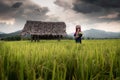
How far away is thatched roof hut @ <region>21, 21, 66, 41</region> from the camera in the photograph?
38.8m

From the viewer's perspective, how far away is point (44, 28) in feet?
132

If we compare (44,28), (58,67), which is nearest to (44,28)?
(44,28)

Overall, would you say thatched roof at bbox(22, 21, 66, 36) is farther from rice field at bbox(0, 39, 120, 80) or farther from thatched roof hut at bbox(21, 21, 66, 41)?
rice field at bbox(0, 39, 120, 80)

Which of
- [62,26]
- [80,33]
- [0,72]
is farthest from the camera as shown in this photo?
[62,26]

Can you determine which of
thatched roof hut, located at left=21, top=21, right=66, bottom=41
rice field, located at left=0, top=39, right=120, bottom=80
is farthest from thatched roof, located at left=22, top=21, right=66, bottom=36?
rice field, located at left=0, top=39, right=120, bottom=80

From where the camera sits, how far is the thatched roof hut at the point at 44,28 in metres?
38.8

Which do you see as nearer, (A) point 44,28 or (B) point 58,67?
(B) point 58,67

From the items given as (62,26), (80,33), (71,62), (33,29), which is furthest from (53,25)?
(71,62)

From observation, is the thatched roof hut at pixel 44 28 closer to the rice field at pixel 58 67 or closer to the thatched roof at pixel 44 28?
the thatched roof at pixel 44 28

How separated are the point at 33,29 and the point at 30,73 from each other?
38.4m

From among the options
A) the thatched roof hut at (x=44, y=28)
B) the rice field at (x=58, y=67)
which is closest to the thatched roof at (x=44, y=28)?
the thatched roof hut at (x=44, y=28)

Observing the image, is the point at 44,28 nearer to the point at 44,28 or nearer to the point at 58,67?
the point at 44,28

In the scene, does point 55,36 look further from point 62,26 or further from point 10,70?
point 10,70

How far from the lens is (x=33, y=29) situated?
39.2 metres
